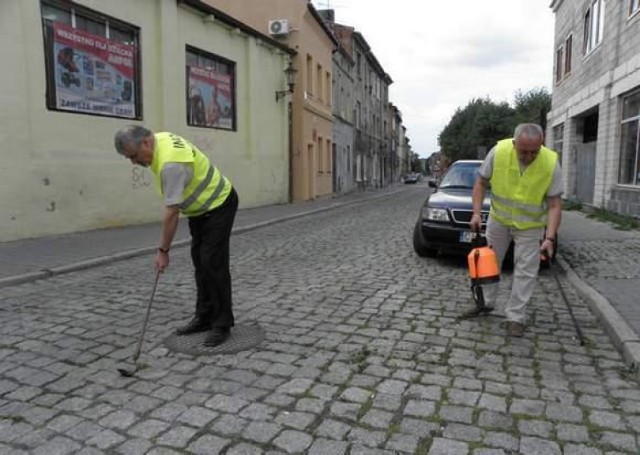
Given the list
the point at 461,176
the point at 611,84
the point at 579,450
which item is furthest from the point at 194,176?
the point at 611,84

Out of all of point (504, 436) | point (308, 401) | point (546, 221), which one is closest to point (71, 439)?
point (308, 401)

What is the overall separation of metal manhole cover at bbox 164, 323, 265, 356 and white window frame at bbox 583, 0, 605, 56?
15.1 m

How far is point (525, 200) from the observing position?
178 inches

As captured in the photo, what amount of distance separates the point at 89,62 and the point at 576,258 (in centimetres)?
966

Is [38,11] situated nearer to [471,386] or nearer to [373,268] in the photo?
[373,268]

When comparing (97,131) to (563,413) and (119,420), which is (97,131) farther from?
(563,413)

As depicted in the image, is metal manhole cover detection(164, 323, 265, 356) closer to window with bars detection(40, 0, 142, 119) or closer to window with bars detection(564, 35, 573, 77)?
window with bars detection(40, 0, 142, 119)

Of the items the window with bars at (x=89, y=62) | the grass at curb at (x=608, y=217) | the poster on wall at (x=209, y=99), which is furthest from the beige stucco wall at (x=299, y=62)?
the grass at curb at (x=608, y=217)

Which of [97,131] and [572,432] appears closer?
[572,432]

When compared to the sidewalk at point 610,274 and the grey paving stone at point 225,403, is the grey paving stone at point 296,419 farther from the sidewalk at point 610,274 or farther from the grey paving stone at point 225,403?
the sidewalk at point 610,274

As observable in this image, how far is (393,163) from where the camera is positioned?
2470 inches

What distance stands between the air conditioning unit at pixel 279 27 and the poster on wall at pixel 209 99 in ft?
18.9

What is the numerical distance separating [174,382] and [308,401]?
0.92 m

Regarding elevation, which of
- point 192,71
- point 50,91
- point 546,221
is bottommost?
point 546,221
